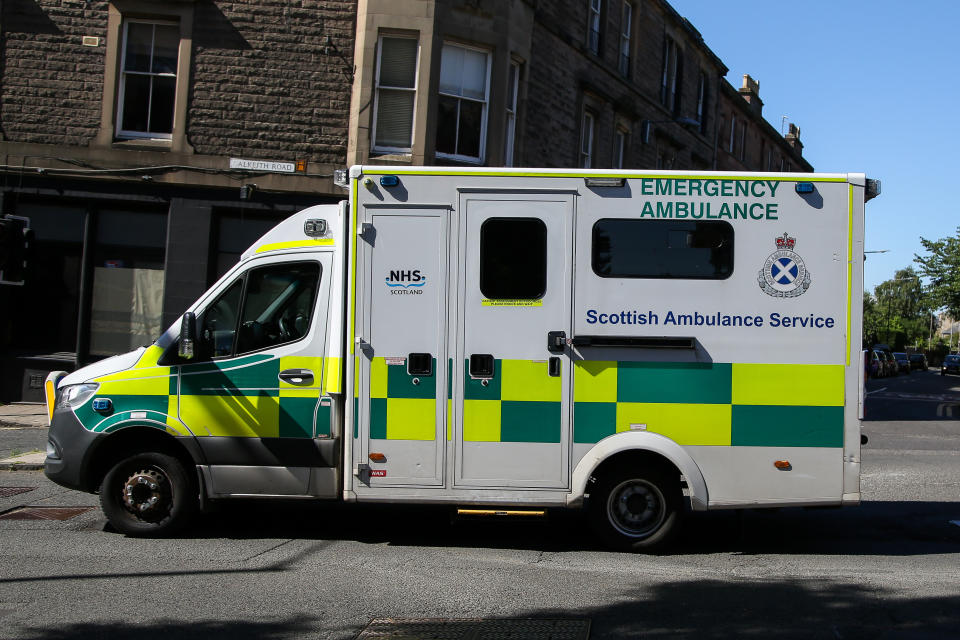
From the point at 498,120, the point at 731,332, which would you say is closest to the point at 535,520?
the point at 731,332

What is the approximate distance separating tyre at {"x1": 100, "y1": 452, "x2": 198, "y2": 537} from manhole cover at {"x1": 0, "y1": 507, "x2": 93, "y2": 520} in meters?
1.16

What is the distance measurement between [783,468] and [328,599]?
3462 millimetres

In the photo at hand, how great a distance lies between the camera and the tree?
128ft

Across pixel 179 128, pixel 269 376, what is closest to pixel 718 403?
pixel 269 376

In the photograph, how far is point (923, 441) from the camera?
50.8ft

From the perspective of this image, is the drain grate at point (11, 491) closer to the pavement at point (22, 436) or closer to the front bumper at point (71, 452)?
the pavement at point (22, 436)

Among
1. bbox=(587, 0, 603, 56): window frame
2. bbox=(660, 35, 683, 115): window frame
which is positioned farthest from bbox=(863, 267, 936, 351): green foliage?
bbox=(587, 0, 603, 56): window frame

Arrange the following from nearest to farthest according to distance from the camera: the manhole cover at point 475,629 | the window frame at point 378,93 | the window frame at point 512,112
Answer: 1. the manhole cover at point 475,629
2. the window frame at point 378,93
3. the window frame at point 512,112

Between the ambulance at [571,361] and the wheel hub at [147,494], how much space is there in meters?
0.15

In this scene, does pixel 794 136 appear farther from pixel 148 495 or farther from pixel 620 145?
pixel 148 495

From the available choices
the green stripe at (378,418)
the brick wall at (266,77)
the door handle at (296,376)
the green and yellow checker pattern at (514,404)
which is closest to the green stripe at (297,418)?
the door handle at (296,376)

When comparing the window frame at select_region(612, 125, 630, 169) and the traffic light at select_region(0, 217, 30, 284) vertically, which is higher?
the window frame at select_region(612, 125, 630, 169)

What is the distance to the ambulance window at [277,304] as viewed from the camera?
6902mm

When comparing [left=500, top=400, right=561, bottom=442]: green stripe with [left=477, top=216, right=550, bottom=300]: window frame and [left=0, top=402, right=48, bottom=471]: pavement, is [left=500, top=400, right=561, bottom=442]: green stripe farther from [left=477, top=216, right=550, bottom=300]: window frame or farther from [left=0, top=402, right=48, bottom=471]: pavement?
[left=0, top=402, right=48, bottom=471]: pavement
